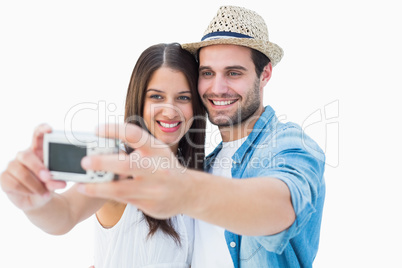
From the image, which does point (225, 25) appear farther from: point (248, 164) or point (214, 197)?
point (214, 197)

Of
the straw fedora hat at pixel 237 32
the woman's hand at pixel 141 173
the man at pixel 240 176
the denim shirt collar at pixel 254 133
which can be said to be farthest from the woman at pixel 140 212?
the woman's hand at pixel 141 173

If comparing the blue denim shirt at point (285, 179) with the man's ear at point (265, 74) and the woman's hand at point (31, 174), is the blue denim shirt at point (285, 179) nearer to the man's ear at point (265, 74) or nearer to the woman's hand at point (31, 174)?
the man's ear at point (265, 74)

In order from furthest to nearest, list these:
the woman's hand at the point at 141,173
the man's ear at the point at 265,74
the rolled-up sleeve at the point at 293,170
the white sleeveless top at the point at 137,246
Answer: the man's ear at the point at 265,74 < the white sleeveless top at the point at 137,246 < the rolled-up sleeve at the point at 293,170 < the woman's hand at the point at 141,173

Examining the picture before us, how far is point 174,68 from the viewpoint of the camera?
265 centimetres

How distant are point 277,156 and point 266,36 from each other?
139 cm

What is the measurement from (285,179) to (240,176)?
0.86 m

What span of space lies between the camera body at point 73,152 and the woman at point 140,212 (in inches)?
9.6

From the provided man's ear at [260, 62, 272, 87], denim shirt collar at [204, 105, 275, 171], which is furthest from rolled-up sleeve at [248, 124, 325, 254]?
man's ear at [260, 62, 272, 87]

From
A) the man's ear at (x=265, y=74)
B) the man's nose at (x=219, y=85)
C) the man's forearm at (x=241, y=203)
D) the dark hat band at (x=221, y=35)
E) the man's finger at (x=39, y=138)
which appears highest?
the dark hat band at (x=221, y=35)

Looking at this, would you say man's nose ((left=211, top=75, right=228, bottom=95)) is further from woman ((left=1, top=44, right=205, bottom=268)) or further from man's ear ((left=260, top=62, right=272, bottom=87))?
man's ear ((left=260, top=62, right=272, bottom=87))

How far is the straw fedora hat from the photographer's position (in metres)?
2.63

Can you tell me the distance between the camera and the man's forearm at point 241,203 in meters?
1.13

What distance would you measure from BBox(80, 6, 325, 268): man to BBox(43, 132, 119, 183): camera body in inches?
2.2

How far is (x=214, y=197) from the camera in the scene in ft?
3.81
